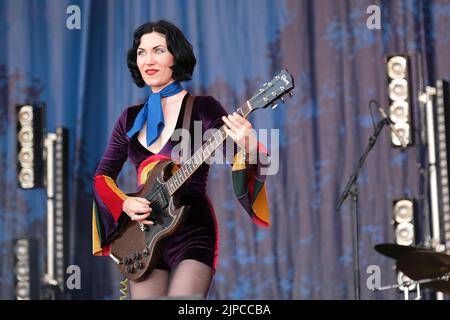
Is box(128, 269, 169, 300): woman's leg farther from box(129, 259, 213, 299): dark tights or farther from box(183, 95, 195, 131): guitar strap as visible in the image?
box(183, 95, 195, 131): guitar strap

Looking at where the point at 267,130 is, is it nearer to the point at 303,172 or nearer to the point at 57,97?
the point at 303,172

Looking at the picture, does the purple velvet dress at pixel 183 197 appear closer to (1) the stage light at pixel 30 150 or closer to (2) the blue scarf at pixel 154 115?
(2) the blue scarf at pixel 154 115

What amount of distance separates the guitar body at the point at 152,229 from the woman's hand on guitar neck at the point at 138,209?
24mm

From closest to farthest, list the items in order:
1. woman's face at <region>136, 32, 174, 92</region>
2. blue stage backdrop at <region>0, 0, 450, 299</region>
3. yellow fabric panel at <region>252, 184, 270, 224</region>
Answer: yellow fabric panel at <region>252, 184, 270, 224</region>, woman's face at <region>136, 32, 174, 92</region>, blue stage backdrop at <region>0, 0, 450, 299</region>

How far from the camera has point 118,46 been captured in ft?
17.3

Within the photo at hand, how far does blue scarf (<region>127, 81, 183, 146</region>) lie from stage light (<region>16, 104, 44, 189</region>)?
6.85 feet

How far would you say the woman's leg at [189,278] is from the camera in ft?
9.35

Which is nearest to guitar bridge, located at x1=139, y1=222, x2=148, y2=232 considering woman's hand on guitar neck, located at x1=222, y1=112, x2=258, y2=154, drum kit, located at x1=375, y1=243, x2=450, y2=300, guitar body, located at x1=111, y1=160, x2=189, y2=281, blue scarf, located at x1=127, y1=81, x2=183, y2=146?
guitar body, located at x1=111, y1=160, x2=189, y2=281

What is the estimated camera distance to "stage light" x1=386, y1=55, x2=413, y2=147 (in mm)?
4891

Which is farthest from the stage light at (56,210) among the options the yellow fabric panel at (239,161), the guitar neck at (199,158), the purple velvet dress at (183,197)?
the yellow fabric panel at (239,161)

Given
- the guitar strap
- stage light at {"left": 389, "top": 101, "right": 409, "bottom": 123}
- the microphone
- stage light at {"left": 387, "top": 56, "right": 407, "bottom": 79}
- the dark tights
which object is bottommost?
the dark tights
